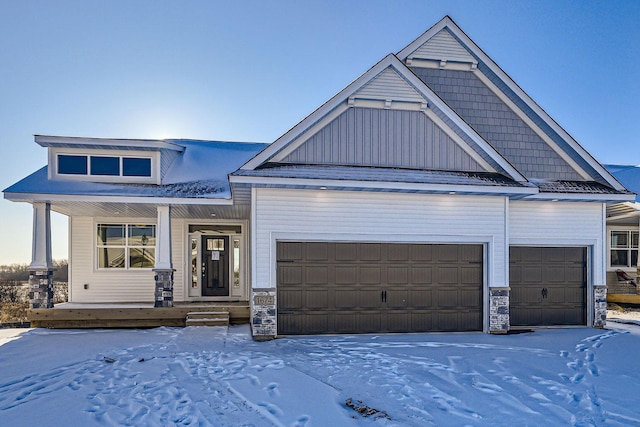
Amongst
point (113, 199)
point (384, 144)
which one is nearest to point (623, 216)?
point (384, 144)

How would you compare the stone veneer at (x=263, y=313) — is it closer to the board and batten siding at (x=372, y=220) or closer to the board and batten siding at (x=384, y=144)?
the board and batten siding at (x=372, y=220)

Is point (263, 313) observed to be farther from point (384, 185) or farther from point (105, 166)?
point (105, 166)

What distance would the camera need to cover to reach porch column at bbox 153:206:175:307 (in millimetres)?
10477

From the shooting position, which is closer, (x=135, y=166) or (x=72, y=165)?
(x=72, y=165)

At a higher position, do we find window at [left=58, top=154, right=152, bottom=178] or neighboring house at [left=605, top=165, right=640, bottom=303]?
window at [left=58, top=154, right=152, bottom=178]

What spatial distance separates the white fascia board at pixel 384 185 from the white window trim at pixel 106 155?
4542 mm

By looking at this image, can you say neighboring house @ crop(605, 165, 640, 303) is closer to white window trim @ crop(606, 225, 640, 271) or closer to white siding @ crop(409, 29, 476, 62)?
white window trim @ crop(606, 225, 640, 271)

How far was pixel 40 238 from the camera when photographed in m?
10.4

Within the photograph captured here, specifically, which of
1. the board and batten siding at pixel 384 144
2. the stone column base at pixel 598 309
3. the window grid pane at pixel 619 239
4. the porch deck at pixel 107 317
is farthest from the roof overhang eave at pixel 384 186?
the window grid pane at pixel 619 239

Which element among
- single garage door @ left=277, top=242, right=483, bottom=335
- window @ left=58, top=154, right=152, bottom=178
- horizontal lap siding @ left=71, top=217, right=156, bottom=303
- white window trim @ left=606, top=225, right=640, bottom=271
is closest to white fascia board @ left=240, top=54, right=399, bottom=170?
single garage door @ left=277, top=242, right=483, bottom=335

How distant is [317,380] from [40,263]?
875cm

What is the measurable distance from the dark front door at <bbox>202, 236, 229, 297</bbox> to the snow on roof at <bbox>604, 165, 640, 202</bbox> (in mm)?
15598

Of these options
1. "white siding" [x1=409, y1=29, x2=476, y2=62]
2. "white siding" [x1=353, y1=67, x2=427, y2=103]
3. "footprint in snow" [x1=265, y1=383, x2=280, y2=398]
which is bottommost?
"footprint in snow" [x1=265, y1=383, x2=280, y2=398]

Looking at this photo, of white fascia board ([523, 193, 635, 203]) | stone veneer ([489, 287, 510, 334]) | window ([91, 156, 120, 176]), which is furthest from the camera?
window ([91, 156, 120, 176])
